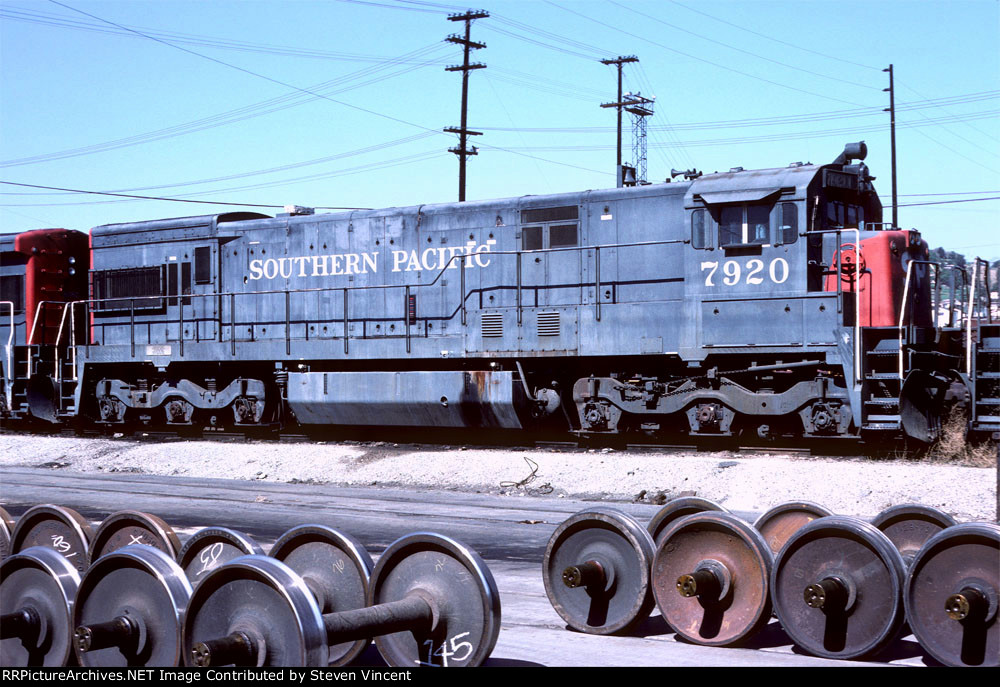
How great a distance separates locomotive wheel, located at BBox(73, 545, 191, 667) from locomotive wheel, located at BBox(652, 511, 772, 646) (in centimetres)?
262

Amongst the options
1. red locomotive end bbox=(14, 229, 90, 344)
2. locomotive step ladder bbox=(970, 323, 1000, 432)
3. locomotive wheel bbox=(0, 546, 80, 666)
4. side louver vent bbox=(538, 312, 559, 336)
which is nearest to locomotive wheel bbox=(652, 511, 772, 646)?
locomotive wheel bbox=(0, 546, 80, 666)

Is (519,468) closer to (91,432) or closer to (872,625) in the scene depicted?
(872,625)

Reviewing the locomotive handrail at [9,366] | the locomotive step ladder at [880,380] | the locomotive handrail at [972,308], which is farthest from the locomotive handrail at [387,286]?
the locomotive handrail at [972,308]

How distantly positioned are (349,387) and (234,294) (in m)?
2.97

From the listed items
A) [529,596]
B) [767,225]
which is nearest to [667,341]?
[767,225]

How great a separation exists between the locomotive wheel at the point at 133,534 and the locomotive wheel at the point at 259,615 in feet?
6.80

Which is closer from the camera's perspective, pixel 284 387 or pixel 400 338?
pixel 400 338

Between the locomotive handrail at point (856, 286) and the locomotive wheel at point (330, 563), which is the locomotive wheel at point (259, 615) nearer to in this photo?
the locomotive wheel at point (330, 563)

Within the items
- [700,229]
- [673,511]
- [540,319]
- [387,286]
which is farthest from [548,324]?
[673,511]

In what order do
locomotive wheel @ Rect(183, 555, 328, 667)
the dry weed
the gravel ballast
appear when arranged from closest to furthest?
locomotive wheel @ Rect(183, 555, 328, 667), the gravel ballast, the dry weed

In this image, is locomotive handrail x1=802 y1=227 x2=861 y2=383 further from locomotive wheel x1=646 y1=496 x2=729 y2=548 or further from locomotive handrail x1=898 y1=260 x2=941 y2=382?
locomotive wheel x1=646 y1=496 x2=729 y2=548

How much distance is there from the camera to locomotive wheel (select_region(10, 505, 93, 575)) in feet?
23.0

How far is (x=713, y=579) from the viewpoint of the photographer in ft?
19.5
